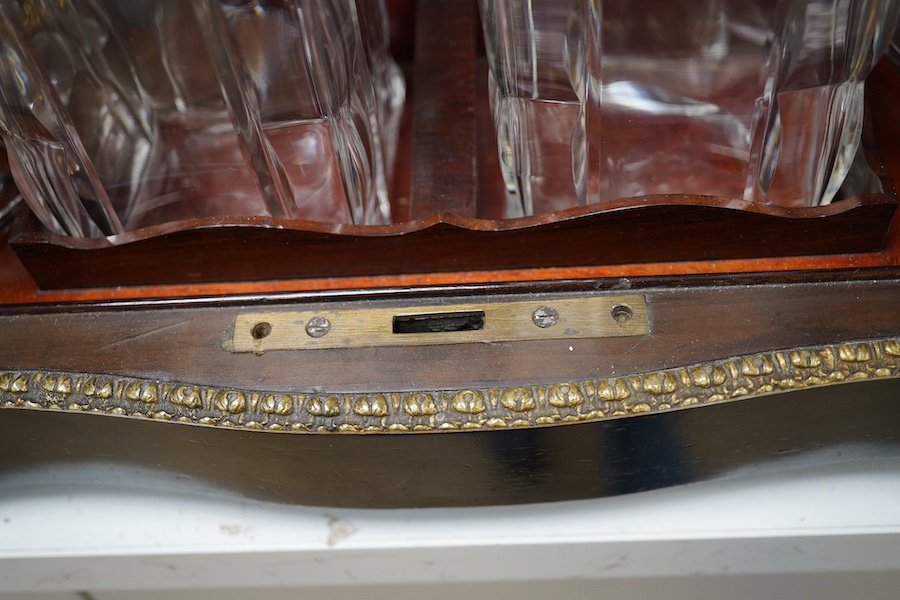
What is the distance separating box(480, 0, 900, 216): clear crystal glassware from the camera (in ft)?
1.48

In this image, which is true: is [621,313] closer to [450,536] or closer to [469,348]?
[469,348]

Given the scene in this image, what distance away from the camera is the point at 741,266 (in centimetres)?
49

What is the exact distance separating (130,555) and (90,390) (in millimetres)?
150

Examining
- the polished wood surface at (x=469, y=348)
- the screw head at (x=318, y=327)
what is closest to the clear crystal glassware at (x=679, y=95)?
the polished wood surface at (x=469, y=348)

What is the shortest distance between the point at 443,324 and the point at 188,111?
210mm

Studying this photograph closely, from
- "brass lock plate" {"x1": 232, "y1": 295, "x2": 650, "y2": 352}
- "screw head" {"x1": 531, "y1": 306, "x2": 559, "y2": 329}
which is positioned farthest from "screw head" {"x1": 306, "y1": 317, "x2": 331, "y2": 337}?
"screw head" {"x1": 531, "y1": 306, "x2": 559, "y2": 329}

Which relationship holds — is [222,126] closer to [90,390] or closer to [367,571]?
[90,390]

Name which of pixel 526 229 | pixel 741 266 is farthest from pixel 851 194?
pixel 526 229

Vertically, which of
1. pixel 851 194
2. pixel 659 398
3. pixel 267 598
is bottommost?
pixel 267 598

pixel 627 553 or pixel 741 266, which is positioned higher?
pixel 741 266

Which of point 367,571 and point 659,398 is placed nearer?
point 659,398

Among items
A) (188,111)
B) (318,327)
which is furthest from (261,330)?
(188,111)

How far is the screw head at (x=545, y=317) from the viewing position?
0.48m

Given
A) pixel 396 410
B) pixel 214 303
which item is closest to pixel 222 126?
pixel 214 303
